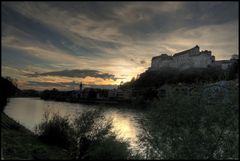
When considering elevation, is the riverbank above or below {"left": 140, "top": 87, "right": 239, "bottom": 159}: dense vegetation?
below

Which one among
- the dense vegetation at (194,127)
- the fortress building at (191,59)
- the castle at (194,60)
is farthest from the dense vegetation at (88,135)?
the fortress building at (191,59)

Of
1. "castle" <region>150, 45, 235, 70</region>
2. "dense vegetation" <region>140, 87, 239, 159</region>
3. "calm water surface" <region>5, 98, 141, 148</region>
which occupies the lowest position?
"calm water surface" <region>5, 98, 141, 148</region>

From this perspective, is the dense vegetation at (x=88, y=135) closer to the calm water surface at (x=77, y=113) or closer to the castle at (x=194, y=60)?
the calm water surface at (x=77, y=113)

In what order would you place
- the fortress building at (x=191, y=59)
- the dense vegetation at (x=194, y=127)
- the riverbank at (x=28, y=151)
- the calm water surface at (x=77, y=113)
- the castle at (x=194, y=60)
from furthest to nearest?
the fortress building at (x=191, y=59) → the castle at (x=194, y=60) → the calm water surface at (x=77, y=113) → the riverbank at (x=28, y=151) → the dense vegetation at (x=194, y=127)

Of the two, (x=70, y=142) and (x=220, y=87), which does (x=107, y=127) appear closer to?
(x=70, y=142)

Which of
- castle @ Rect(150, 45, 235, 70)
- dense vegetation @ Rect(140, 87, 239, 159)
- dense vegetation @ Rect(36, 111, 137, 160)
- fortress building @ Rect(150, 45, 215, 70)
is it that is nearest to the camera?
dense vegetation @ Rect(140, 87, 239, 159)

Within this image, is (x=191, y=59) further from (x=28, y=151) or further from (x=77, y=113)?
(x=28, y=151)

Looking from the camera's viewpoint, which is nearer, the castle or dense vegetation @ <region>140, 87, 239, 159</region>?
dense vegetation @ <region>140, 87, 239, 159</region>

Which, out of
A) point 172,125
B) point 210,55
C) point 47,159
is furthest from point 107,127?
point 210,55

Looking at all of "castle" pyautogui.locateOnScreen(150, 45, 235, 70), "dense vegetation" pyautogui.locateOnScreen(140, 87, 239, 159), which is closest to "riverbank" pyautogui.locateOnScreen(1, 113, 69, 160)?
"dense vegetation" pyautogui.locateOnScreen(140, 87, 239, 159)

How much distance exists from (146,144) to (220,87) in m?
5.40

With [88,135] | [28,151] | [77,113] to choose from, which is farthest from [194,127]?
[28,151]

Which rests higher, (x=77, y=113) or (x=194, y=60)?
(x=194, y=60)

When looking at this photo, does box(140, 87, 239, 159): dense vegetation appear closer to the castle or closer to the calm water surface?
the calm water surface
